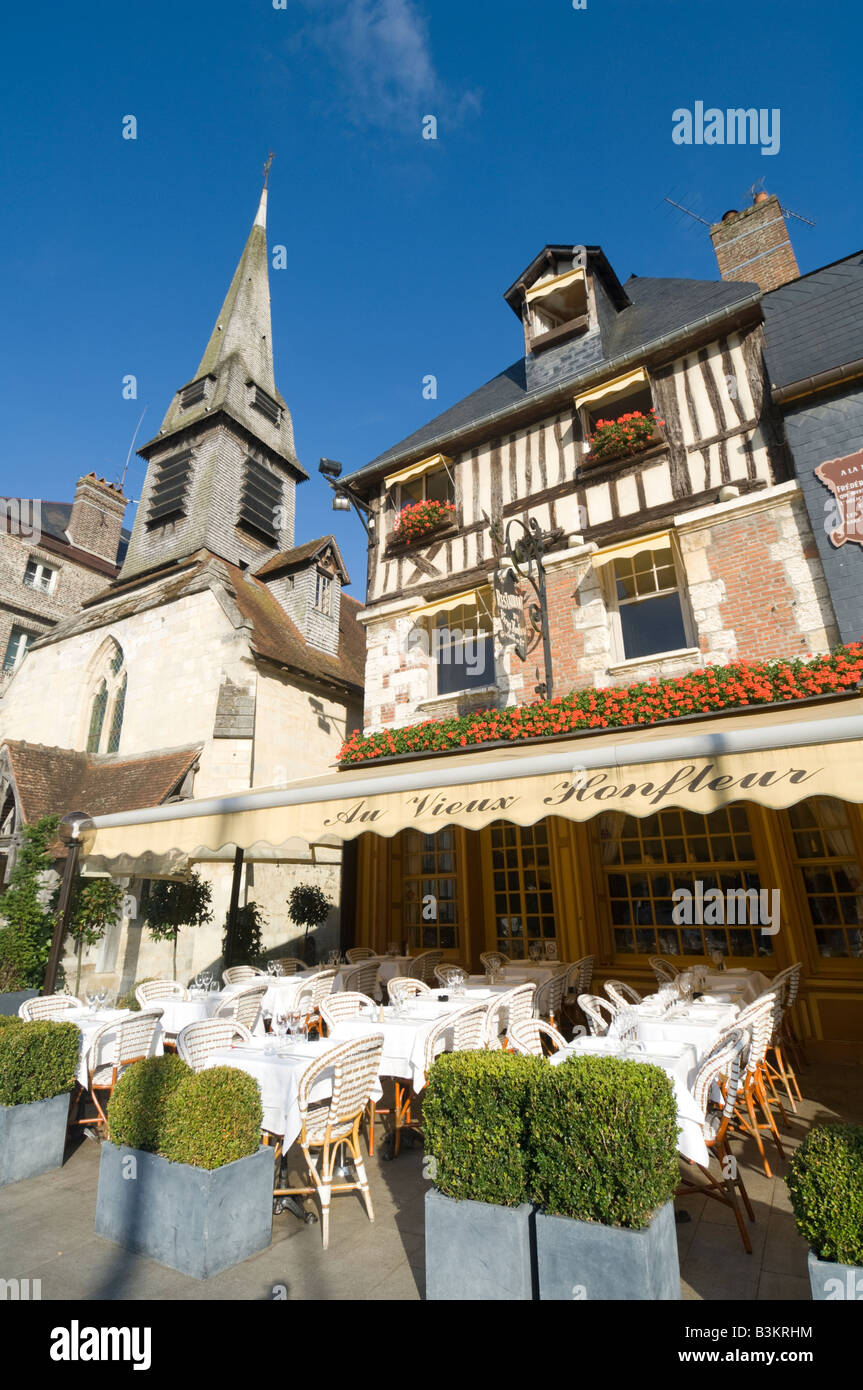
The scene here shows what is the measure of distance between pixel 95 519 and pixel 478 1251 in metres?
27.7

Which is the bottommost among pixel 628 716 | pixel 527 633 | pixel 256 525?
pixel 628 716

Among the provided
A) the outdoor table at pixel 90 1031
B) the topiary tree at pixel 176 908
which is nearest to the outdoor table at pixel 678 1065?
the outdoor table at pixel 90 1031

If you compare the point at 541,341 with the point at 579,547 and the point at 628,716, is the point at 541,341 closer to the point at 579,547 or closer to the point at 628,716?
the point at 579,547

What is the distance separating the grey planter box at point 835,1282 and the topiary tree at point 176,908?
989 cm

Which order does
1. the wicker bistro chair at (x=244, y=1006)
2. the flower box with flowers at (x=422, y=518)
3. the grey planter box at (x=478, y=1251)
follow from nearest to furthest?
the grey planter box at (x=478, y=1251) < the wicker bistro chair at (x=244, y=1006) < the flower box with flowers at (x=422, y=518)

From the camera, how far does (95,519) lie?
25.2 meters

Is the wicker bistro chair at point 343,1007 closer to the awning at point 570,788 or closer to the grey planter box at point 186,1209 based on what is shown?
the awning at point 570,788

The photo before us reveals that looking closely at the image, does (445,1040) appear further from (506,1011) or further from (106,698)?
(106,698)

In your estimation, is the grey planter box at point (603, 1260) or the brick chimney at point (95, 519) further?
the brick chimney at point (95, 519)

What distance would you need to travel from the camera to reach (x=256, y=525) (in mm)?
18953

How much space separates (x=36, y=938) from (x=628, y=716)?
364 inches

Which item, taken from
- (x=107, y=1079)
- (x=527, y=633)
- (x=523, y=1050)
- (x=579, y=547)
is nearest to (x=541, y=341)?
(x=579, y=547)

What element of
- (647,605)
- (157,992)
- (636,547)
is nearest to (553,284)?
(636,547)

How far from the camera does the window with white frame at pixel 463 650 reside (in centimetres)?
1032
